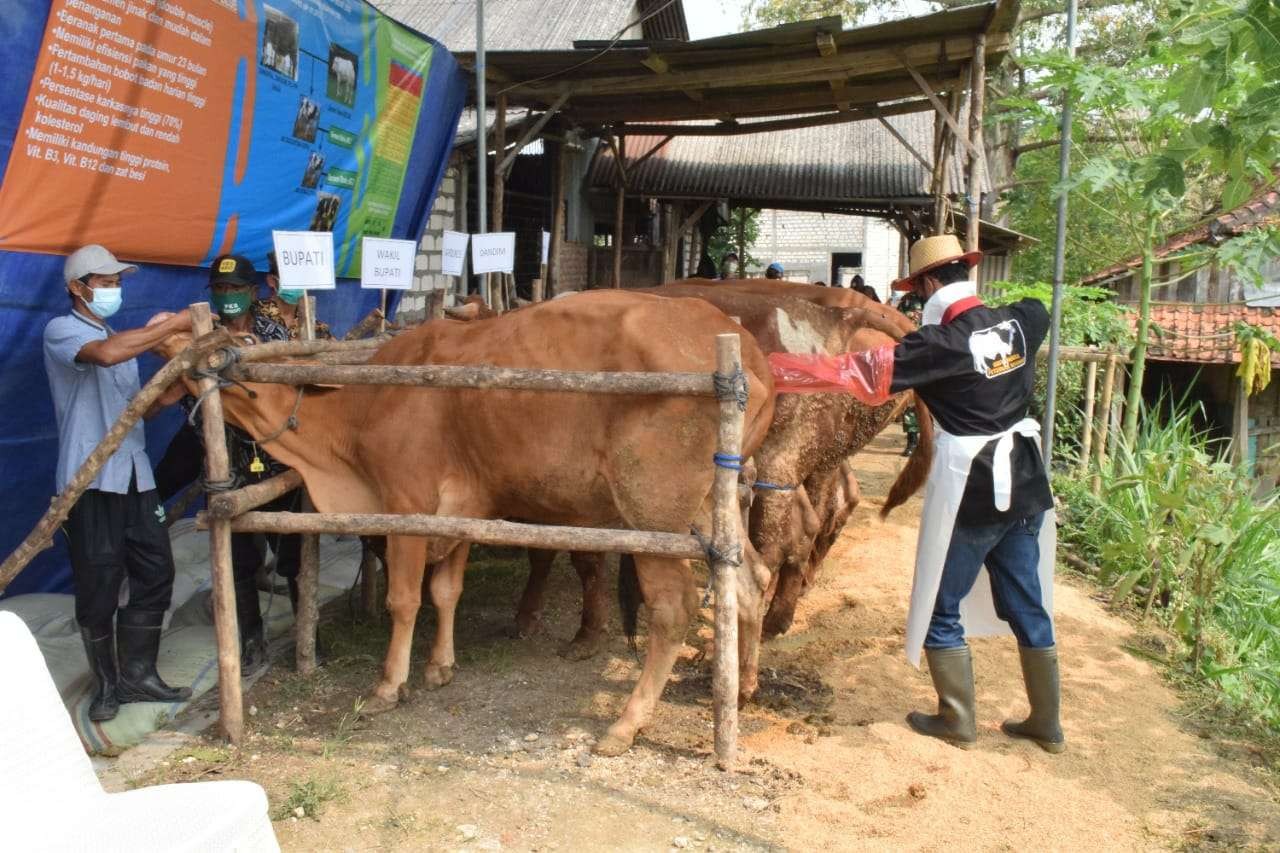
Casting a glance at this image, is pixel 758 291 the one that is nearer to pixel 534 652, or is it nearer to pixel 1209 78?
pixel 534 652

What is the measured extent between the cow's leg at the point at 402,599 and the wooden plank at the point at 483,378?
92 centimetres

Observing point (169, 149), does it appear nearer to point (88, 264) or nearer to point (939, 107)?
point (88, 264)

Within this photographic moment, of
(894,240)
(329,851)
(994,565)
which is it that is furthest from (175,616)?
(894,240)

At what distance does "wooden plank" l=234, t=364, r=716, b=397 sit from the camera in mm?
3742

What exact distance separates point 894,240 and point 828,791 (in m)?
33.1

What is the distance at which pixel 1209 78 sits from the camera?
2.76 m

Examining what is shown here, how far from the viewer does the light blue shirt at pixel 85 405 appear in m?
3.91

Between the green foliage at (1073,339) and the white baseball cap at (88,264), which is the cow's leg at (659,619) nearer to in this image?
the white baseball cap at (88,264)

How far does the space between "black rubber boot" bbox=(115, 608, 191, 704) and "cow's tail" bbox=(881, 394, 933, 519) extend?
12.4 feet

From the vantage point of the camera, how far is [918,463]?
5539 millimetres

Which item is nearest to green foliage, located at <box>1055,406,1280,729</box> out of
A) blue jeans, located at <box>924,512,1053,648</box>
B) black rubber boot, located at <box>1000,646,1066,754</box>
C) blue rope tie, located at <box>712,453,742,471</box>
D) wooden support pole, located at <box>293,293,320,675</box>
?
black rubber boot, located at <box>1000,646,1066,754</box>

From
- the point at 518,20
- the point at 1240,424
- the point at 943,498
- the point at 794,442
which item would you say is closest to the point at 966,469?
the point at 943,498

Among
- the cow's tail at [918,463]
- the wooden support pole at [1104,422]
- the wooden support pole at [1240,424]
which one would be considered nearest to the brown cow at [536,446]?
the cow's tail at [918,463]

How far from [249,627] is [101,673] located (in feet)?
2.82
